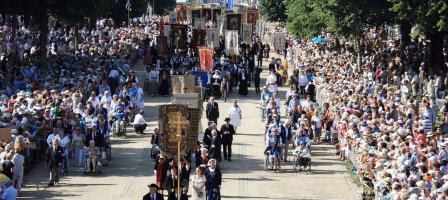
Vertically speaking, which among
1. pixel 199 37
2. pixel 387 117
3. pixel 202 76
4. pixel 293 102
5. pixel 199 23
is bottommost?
pixel 387 117

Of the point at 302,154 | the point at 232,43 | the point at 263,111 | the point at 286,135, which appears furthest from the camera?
the point at 232,43

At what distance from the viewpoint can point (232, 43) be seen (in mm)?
60781

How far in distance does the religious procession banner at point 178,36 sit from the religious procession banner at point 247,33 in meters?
3.53

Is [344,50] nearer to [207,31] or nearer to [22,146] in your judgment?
[207,31]

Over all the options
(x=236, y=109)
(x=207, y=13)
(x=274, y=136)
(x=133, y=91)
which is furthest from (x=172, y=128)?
(x=207, y=13)

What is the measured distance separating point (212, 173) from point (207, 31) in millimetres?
36056

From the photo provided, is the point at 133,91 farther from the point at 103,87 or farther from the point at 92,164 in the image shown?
the point at 92,164

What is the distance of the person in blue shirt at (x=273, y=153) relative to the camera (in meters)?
34.0

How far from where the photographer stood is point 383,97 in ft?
141

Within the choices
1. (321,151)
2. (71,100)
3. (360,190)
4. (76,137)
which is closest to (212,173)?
(360,190)

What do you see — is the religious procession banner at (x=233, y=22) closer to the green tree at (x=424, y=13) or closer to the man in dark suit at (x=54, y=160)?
the green tree at (x=424, y=13)

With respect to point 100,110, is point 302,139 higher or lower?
lower

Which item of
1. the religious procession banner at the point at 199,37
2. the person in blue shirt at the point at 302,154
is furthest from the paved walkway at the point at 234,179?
the religious procession banner at the point at 199,37

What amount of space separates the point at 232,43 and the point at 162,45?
4.29 meters
